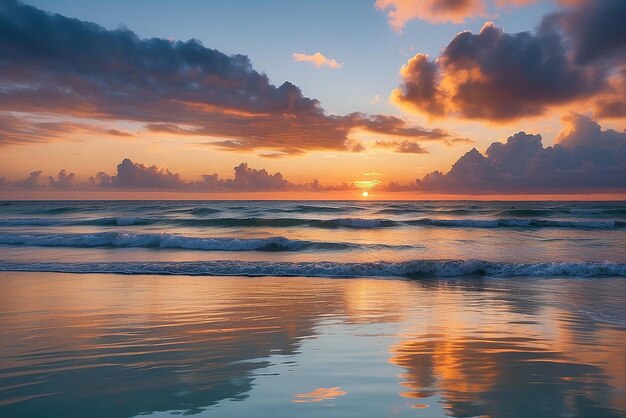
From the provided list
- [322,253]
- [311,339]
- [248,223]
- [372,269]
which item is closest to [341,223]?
[248,223]

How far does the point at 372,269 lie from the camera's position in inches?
565

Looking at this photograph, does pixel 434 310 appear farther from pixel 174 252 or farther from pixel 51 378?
pixel 174 252

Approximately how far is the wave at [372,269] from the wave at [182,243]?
6320 mm

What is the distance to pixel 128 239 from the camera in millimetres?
22703

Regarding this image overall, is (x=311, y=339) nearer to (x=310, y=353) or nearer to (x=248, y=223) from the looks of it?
(x=310, y=353)

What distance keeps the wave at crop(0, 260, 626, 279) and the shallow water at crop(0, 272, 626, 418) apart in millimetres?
3155

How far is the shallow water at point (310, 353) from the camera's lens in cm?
425

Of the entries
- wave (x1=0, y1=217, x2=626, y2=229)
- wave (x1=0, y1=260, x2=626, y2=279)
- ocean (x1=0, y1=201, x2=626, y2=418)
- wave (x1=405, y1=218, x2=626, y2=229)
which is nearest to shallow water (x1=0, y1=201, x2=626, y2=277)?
wave (x1=0, y1=260, x2=626, y2=279)

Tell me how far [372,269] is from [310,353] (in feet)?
28.5

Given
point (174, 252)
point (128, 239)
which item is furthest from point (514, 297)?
point (128, 239)

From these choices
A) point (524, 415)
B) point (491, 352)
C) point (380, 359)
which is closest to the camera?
point (524, 415)

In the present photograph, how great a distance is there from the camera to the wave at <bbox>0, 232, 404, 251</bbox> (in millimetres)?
21469

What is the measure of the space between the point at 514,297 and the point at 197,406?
28.0 ft

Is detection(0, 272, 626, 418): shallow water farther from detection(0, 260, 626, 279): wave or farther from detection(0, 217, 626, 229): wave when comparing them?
detection(0, 217, 626, 229): wave
